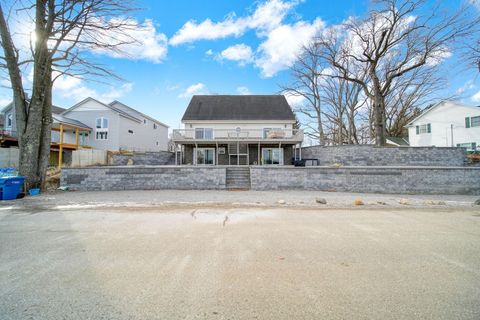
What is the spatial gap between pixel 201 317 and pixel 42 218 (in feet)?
18.9

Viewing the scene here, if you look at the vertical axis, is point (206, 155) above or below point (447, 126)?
below

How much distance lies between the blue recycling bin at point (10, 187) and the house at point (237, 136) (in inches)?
349

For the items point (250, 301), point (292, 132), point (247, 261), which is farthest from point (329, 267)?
point (292, 132)

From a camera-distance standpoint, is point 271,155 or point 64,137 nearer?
point 271,155

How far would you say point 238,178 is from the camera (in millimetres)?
11406

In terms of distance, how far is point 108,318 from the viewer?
1.66 metres

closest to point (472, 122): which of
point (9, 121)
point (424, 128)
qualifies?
point (424, 128)

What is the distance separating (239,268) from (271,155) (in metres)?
15.4

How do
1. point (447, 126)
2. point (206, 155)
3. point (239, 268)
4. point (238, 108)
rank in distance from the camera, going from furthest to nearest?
point (447, 126), point (238, 108), point (206, 155), point (239, 268)

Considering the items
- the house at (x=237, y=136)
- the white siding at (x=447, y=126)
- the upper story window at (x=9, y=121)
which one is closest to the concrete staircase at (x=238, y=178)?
the house at (x=237, y=136)

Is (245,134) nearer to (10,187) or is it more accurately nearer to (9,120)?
(10,187)

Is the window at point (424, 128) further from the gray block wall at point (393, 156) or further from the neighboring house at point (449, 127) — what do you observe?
the gray block wall at point (393, 156)

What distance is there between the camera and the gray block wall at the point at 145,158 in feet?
55.2

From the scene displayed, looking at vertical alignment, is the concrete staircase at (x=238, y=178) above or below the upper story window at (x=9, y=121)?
below
